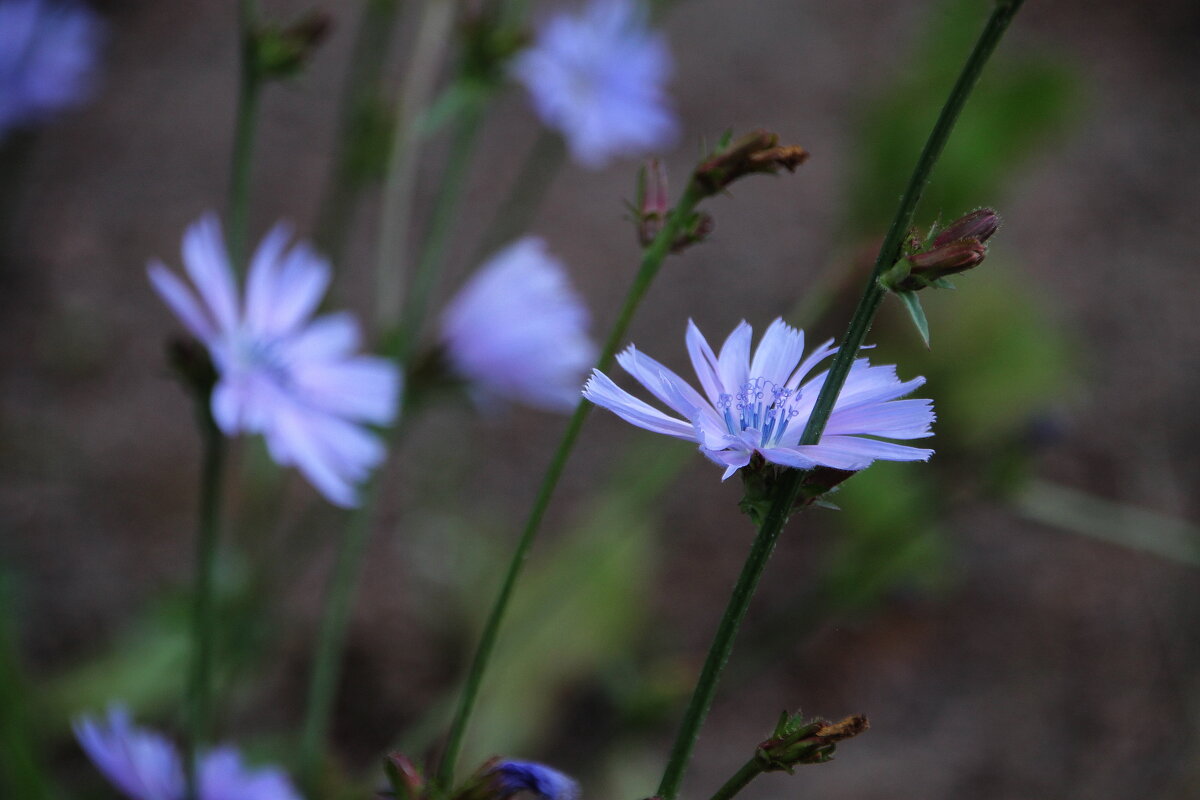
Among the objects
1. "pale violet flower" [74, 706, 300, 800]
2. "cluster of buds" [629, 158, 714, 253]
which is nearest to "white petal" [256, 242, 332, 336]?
"pale violet flower" [74, 706, 300, 800]

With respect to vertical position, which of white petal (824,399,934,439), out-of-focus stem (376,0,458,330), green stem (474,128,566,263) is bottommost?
white petal (824,399,934,439)

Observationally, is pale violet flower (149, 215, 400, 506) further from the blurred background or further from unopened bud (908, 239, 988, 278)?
unopened bud (908, 239, 988, 278)

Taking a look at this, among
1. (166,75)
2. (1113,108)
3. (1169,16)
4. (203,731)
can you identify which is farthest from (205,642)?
(1169,16)

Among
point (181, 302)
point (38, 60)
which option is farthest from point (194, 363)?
point (38, 60)

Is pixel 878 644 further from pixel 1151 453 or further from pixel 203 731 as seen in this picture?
pixel 203 731

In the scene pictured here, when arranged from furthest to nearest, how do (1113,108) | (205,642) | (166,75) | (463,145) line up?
(1113,108) → (166,75) → (463,145) → (205,642)

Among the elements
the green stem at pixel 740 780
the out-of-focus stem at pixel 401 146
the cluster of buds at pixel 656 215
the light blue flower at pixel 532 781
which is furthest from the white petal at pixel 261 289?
the green stem at pixel 740 780
